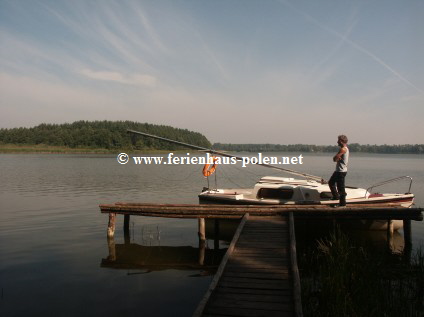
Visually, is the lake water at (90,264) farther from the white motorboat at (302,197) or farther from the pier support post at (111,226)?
the white motorboat at (302,197)

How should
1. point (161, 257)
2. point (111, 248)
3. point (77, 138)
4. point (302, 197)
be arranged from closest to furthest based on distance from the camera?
point (161, 257), point (111, 248), point (302, 197), point (77, 138)

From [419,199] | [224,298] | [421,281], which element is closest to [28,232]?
[224,298]

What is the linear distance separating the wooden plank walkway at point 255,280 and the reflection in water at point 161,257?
2.84 m

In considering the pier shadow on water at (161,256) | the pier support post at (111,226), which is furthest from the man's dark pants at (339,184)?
the pier support post at (111,226)

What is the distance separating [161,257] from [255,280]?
684 centimetres

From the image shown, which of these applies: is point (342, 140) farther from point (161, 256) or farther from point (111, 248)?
point (111, 248)

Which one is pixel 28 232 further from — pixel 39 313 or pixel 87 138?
pixel 87 138

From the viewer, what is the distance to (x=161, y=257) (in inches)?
535

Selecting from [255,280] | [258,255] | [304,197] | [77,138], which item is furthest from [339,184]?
[77,138]

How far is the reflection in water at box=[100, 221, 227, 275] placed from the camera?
1252 centimetres

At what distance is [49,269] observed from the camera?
38.8 feet

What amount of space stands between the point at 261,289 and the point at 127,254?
834 centimetres

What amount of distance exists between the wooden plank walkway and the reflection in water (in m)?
2.84

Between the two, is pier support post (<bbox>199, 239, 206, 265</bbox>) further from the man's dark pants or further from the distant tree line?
the distant tree line
